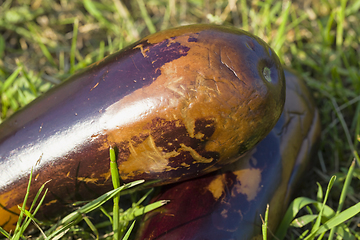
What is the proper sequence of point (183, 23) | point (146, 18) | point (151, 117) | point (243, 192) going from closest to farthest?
point (151, 117) → point (243, 192) → point (146, 18) → point (183, 23)

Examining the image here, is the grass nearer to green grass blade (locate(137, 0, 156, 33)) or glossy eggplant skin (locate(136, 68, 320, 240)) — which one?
green grass blade (locate(137, 0, 156, 33))

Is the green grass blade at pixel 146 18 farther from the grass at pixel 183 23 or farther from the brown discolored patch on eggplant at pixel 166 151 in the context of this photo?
the brown discolored patch on eggplant at pixel 166 151

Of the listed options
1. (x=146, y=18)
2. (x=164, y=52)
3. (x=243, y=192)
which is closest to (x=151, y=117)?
(x=164, y=52)

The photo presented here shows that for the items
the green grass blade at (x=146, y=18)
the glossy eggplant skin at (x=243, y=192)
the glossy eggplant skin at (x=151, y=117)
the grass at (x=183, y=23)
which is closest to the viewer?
the glossy eggplant skin at (x=151, y=117)

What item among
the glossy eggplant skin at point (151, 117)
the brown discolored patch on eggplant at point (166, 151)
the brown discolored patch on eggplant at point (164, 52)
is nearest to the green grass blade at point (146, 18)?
the glossy eggplant skin at point (151, 117)

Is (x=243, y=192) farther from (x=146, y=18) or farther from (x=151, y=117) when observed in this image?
(x=146, y=18)

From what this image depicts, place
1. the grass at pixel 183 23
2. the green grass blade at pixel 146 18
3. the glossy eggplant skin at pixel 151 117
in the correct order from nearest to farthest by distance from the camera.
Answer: the glossy eggplant skin at pixel 151 117
the grass at pixel 183 23
the green grass blade at pixel 146 18
